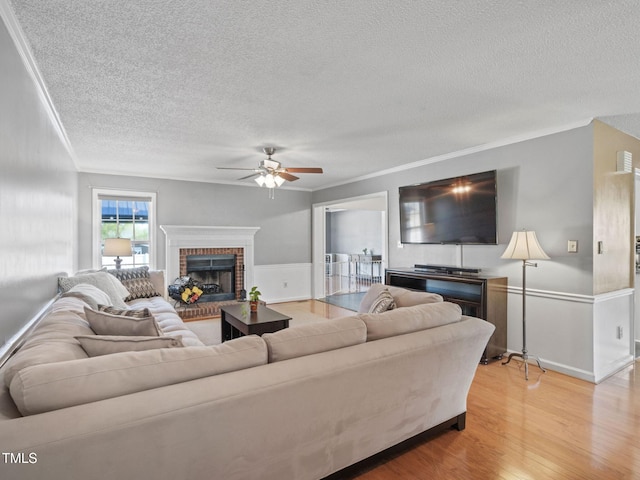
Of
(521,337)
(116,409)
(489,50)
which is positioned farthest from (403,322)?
Result: (521,337)

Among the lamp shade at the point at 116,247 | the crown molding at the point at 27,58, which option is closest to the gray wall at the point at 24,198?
the crown molding at the point at 27,58

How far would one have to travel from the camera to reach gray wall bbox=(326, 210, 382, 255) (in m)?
11.8

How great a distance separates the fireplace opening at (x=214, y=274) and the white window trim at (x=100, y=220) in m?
0.60

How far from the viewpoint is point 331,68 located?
2.31 meters

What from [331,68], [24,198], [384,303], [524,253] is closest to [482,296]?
[524,253]

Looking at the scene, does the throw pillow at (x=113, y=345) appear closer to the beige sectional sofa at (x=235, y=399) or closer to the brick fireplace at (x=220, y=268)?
the beige sectional sofa at (x=235, y=399)

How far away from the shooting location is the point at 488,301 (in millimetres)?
3668

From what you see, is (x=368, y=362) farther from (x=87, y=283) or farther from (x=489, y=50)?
(x=87, y=283)

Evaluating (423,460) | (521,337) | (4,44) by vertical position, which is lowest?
(423,460)

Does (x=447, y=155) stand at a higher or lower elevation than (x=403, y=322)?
higher

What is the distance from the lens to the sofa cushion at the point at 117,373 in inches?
44.5

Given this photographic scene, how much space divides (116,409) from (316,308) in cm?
557

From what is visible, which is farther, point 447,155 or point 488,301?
point 447,155

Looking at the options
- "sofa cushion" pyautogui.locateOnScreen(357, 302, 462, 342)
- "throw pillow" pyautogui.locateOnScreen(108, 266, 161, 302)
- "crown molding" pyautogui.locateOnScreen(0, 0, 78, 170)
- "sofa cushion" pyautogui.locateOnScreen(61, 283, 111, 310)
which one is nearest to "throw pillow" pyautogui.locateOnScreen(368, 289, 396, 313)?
"sofa cushion" pyautogui.locateOnScreen(357, 302, 462, 342)
